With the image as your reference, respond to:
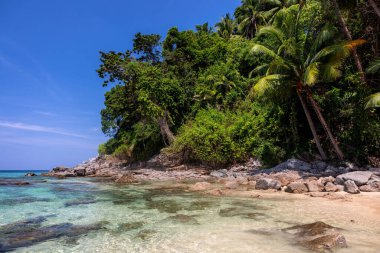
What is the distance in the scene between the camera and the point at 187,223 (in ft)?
21.8

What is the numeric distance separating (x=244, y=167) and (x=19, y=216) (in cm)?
1448

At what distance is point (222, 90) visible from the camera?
26875mm

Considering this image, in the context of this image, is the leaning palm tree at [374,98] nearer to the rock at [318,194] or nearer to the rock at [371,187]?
the rock at [371,187]

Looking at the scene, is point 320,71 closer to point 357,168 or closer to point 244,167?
point 357,168

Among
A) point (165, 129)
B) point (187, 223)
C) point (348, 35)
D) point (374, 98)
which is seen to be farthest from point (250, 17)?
point (187, 223)

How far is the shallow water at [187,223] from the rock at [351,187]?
1.46 metres

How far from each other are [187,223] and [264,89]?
9.61m

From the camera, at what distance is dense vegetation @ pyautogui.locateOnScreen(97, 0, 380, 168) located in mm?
14164

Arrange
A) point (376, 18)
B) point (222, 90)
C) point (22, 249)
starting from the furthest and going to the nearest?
point (222, 90), point (376, 18), point (22, 249)

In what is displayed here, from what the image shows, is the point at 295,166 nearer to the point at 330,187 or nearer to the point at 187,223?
the point at 330,187

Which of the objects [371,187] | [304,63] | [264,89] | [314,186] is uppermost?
[304,63]

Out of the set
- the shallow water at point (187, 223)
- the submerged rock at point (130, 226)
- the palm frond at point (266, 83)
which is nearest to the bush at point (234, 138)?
the palm frond at point (266, 83)

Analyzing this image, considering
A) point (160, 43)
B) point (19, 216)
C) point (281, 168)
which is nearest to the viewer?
point (19, 216)

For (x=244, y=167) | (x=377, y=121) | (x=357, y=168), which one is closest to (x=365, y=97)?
(x=377, y=121)
